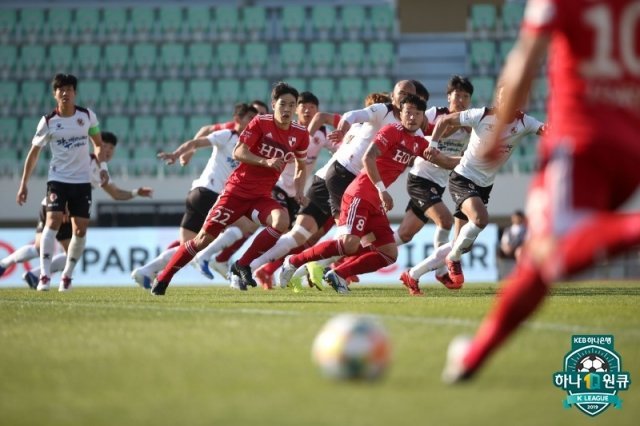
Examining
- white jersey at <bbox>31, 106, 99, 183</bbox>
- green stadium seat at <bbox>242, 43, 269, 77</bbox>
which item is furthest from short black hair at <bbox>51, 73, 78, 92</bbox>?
green stadium seat at <bbox>242, 43, 269, 77</bbox>

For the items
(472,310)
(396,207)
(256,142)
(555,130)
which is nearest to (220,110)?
(396,207)

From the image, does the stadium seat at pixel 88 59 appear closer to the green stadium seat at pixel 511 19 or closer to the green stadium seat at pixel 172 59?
the green stadium seat at pixel 172 59

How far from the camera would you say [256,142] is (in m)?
11.2

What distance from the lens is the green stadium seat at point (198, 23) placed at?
29.2m

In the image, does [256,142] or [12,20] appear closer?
[256,142]

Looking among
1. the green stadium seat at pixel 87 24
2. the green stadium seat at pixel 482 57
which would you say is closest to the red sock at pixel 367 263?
the green stadium seat at pixel 482 57

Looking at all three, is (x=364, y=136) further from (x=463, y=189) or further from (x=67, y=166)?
(x=67, y=166)

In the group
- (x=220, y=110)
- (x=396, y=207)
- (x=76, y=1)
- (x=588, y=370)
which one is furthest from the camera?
(x=76, y=1)

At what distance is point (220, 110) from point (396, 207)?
21.3 feet

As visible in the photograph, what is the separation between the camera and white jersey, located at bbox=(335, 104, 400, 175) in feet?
40.1

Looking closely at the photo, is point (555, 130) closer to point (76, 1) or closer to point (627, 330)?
point (627, 330)

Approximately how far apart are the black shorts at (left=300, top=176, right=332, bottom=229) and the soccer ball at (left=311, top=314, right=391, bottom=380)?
A: 328 inches

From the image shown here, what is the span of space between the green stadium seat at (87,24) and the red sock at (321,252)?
18.9 metres

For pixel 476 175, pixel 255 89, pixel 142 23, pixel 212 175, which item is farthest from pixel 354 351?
pixel 142 23
